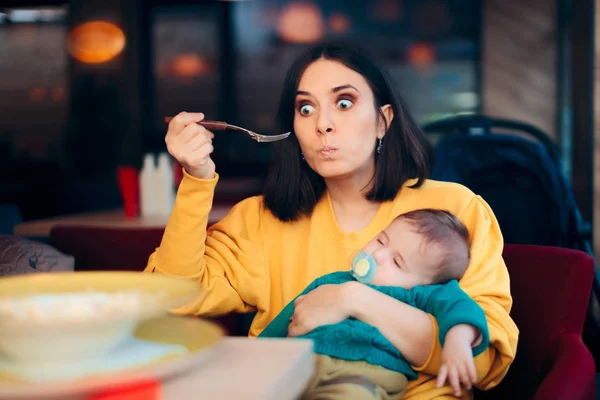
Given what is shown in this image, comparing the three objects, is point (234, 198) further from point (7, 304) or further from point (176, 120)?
point (7, 304)

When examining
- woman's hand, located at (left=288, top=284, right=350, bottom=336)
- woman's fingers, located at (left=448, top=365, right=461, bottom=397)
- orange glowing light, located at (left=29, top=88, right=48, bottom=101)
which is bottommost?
woman's fingers, located at (left=448, top=365, right=461, bottom=397)

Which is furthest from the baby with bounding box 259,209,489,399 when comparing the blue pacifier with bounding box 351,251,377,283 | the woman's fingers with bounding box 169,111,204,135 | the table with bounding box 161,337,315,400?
the woman's fingers with bounding box 169,111,204,135

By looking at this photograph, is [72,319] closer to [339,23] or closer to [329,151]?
[329,151]

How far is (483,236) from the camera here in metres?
1.56

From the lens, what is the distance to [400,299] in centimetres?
148

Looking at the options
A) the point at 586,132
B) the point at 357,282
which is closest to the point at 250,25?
the point at 586,132

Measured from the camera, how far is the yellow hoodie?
147 cm

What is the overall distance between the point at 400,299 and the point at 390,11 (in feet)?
18.0

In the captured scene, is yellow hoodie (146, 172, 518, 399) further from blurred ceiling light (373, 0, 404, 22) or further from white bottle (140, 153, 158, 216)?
blurred ceiling light (373, 0, 404, 22)

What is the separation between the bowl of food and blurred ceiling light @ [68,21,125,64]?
603 centimetres

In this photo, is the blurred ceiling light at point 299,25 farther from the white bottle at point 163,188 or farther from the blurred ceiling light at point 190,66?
the white bottle at point 163,188

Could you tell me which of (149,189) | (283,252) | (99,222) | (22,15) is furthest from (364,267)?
(22,15)

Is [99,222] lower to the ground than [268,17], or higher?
lower

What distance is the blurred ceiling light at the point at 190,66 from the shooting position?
6.68m
